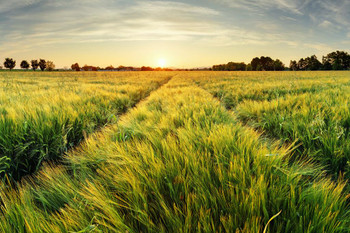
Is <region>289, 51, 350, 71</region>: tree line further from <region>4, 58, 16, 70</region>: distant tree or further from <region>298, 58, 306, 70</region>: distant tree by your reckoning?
<region>4, 58, 16, 70</region>: distant tree

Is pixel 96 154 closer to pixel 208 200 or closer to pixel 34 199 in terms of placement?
pixel 34 199

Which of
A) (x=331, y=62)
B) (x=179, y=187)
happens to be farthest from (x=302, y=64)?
(x=179, y=187)

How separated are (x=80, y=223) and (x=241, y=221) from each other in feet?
2.57

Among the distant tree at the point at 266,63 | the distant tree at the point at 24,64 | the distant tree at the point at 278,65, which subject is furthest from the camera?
the distant tree at the point at 24,64

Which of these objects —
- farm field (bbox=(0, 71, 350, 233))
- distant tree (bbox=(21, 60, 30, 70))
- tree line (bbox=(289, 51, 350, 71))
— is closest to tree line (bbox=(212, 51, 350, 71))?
tree line (bbox=(289, 51, 350, 71))

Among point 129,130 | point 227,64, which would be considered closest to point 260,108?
Answer: point 129,130

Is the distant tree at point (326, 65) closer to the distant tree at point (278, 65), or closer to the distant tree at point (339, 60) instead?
the distant tree at point (339, 60)

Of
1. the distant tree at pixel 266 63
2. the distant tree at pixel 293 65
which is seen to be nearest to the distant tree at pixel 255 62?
the distant tree at pixel 266 63

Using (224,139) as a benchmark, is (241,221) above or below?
below

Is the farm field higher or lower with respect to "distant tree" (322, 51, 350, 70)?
lower

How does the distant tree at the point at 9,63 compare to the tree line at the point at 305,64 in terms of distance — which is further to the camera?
the distant tree at the point at 9,63

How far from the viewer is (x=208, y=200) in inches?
37.8

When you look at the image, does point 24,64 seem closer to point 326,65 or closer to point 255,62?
point 255,62

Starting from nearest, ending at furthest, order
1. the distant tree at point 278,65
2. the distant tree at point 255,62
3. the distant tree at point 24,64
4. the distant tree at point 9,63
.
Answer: the distant tree at point 278,65 → the distant tree at point 9,63 → the distant tree at point 255,62 → the distant tree at point 24,64
